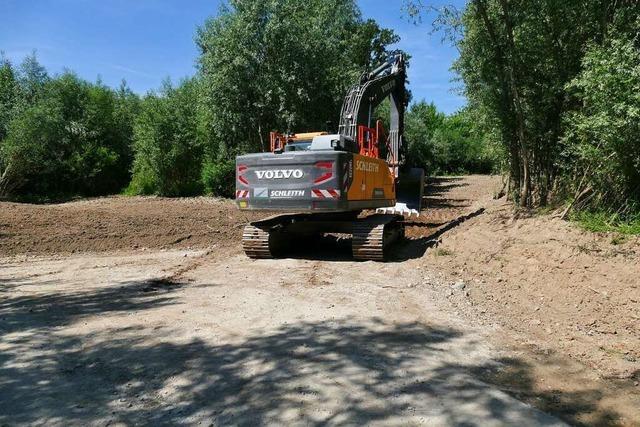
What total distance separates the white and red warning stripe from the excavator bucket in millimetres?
4837

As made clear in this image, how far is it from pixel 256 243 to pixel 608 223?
5810 mm

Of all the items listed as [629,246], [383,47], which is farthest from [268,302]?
[383,47]

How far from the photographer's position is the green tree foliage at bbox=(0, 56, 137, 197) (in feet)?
70.9

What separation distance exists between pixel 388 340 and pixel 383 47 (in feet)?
82.1

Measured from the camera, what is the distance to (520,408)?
362 centimetres

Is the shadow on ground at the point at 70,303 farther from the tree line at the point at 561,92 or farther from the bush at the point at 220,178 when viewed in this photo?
the bush at the point at 220,178

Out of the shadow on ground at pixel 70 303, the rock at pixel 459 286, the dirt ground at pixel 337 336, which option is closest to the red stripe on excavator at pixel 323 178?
the dirt ground at pixel 337 336

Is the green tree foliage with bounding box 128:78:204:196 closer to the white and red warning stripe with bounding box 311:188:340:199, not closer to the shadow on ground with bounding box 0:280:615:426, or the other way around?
the white and red warning stripe with bounding box 311:188:340:199

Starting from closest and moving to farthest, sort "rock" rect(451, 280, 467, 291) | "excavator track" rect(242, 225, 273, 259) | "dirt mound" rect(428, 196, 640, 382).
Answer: "dirt mound" rect(428, 196, 640, 382) < "rock" rect(451, 280, 467, 291) < "excavator track" rect(242, 225, 273, 259)

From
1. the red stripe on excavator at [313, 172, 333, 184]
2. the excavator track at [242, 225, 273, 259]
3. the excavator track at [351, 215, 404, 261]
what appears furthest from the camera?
the excavator track at [242, 225, 273, 259]

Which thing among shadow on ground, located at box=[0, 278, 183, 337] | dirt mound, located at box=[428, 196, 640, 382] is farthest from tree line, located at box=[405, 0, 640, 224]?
shadow on ground, located at box=[0, 278, 183, 337]

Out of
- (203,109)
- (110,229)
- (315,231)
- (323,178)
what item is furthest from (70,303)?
(203,109)

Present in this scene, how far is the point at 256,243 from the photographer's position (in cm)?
1015

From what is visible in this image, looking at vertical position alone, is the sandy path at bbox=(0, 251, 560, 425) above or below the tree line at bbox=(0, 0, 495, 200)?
below
